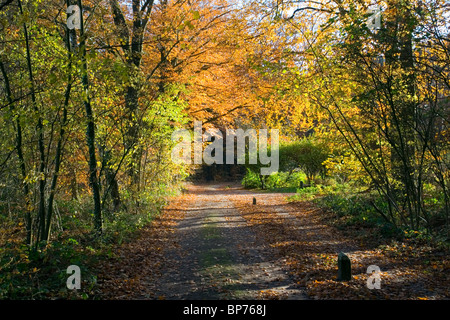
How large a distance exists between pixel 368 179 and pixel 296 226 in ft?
8.94

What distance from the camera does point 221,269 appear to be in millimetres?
6266

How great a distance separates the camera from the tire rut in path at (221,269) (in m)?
5.17

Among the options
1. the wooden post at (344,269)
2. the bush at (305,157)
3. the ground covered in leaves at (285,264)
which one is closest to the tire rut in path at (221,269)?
the ground covered in leaves at (285,264)

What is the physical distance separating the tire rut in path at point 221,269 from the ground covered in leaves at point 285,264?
0.06 feet

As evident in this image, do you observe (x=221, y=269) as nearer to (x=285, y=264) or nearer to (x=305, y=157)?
(x=285, y=264)

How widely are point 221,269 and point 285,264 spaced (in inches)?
46.9

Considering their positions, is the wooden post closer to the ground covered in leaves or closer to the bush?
the ground covered in leaves

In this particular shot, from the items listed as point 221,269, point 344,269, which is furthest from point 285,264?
point 344,269

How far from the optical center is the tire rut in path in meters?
5.17

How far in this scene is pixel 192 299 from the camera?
496cm

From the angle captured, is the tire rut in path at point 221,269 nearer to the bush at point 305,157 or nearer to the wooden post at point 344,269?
the wooden post at point 344,269

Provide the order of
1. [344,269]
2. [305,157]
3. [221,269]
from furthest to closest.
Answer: [305,157] → [221,269] → [344,269]
